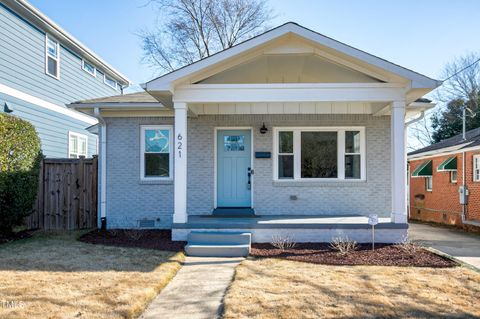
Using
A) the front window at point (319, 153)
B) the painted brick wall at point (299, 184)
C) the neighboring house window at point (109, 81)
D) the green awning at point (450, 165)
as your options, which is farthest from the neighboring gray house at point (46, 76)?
the green awning at point (450, 165)

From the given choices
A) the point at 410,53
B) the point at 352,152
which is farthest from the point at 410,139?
the point at 352,152

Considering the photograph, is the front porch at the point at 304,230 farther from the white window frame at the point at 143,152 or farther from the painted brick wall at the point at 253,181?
the white window frame at the point at 143,152

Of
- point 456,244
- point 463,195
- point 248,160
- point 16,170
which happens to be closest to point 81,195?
point 16,170

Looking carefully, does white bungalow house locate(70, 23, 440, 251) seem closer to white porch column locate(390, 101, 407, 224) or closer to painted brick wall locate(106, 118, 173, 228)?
painted brick wall locate(106, 118, 173, 228)

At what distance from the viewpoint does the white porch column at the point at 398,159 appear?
8305 mm

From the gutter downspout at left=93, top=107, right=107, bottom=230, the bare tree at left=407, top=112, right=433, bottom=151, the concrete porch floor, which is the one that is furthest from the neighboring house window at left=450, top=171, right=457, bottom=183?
the bare tree at left=407, top=112, right=433, bottom=151

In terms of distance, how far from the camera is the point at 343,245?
306 inches

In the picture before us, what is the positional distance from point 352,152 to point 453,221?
6.81 m

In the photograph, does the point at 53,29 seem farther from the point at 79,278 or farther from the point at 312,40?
the point at 79,278

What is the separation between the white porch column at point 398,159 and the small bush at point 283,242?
2.28m

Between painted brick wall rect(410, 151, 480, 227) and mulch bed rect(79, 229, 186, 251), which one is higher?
painted brick wall rect(410, 151, 480, 227)

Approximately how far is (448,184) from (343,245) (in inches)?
379

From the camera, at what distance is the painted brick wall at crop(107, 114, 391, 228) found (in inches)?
412

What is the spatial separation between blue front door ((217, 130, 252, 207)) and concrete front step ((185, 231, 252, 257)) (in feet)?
7.87
